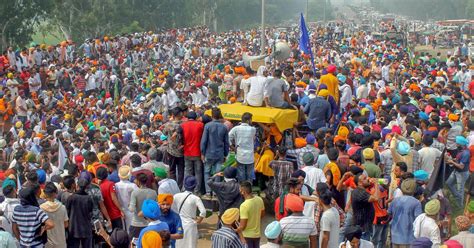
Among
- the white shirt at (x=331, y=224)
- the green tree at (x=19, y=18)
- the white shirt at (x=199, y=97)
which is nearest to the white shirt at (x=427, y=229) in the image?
the white shirt at (x=331, y=224)

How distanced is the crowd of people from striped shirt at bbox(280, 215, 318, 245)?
0.04ft

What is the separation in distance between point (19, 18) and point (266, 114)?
2530 centimetres

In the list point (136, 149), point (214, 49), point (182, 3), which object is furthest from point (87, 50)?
point (182, 3)

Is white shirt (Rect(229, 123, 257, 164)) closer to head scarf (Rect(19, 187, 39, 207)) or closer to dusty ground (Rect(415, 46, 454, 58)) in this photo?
head scarf (Rect(19, 187, 39, 207))

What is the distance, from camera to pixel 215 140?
11750mm

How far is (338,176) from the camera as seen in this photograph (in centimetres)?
1014

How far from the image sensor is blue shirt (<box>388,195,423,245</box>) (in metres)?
9.46

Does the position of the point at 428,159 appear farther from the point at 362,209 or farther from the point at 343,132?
the point at 362,209

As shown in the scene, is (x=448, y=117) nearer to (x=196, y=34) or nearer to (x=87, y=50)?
(x=87, y=50)

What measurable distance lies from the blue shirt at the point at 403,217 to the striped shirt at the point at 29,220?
4506 millimetres

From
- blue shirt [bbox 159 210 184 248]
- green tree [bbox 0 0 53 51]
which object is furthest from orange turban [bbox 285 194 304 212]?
green tree [bbox 0 0 53 51]

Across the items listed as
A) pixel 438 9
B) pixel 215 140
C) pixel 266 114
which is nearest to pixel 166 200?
pixel 215 140

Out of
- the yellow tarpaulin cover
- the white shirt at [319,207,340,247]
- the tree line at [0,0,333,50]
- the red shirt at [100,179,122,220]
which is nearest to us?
the white shirt at [319,207,340,247]

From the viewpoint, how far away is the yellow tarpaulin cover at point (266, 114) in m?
12.2
